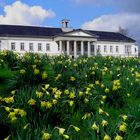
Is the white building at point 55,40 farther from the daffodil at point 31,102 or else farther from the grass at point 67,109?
the daffodil at point 31,102

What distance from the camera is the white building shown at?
8131 centimetres

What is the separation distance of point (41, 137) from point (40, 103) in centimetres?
139

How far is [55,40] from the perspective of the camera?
85812mm

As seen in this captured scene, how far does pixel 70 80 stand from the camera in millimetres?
8828

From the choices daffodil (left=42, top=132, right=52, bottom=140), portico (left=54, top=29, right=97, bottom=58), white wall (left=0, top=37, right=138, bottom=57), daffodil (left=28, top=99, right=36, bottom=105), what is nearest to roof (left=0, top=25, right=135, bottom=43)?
white wall (left=0, top=37, right=138, bottom=57)

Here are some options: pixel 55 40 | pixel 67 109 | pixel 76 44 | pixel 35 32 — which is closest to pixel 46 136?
pixel 67 109

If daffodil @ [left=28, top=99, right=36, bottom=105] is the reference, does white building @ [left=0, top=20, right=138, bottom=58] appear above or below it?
above

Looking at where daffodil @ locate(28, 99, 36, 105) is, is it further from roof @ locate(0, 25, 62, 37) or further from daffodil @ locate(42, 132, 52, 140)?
roof @ locate(0, 25, 62, 37)

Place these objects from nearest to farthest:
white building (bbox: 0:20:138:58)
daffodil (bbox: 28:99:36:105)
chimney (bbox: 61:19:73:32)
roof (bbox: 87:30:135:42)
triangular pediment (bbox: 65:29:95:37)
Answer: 1. daffodil (bbox: 28:99:36:105)
2. white building (bbox: 0:20:138:58)
3. triangular pediment (bbox: 65:29:95:37)
4. chimney (bbox: 61:19:73:32)
5. roof (bbox: 87:30:135:42)

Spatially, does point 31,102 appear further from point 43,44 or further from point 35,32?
point 43,44

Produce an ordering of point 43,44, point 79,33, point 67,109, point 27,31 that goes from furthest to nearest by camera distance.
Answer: point 79,33, point 43,44, point 27,31, point 67,109

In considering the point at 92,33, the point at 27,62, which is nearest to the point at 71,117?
the point at 27,62

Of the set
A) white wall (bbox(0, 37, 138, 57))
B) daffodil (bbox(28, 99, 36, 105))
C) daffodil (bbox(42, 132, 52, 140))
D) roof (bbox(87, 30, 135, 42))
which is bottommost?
daffodil (bbox(42, 132, 52, 140))

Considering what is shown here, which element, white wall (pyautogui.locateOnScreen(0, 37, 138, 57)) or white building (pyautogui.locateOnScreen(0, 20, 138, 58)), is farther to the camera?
white building (pyautogui.locateOnScreen(0, 20, 138, 58))
